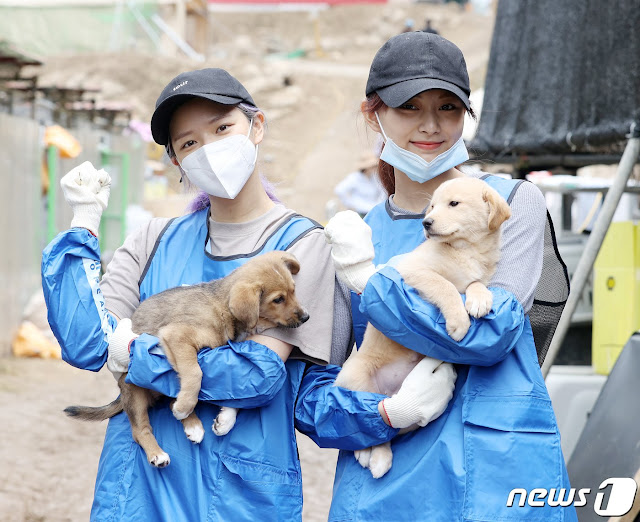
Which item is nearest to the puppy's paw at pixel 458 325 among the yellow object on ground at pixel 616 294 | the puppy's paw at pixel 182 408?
the puppy's paw at pixel 182 408

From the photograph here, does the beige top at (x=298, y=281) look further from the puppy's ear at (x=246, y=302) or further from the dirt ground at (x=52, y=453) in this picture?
the dirt ground at (x=52, y=453)

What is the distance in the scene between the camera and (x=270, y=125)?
426 cm

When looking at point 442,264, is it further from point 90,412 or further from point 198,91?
point 90,412

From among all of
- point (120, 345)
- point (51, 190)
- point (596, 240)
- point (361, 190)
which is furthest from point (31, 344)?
point (120, 345)

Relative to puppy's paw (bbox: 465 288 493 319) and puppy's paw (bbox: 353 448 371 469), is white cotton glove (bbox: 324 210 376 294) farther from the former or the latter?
puppy's paw (bbox: 353 448 371 469)

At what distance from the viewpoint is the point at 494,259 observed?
3.27 m

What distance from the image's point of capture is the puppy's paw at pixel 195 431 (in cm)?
317

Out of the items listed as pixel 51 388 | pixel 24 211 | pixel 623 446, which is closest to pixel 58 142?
pixel 24 211

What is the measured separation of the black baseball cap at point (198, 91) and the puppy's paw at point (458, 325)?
4.28ft

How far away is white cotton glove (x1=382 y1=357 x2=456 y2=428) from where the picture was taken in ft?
9.62

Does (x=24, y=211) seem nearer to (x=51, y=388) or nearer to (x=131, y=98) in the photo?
(x=51, y=388)

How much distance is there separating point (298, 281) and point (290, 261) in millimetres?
138

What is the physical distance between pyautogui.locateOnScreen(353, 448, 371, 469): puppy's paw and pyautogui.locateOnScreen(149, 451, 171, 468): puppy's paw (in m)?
0.73

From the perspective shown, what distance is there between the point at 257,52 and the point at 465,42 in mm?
13427
